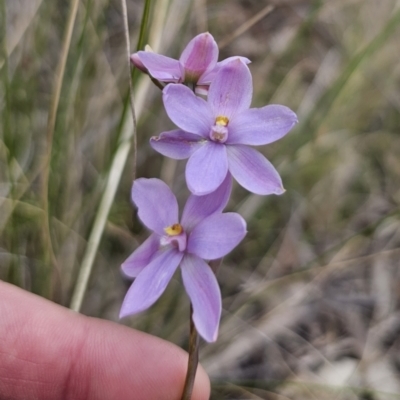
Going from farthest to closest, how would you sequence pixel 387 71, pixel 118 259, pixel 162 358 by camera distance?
pixel 387 71 → pixel 118 259 → pixel 162 358

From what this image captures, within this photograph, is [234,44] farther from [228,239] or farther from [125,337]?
[228,239]

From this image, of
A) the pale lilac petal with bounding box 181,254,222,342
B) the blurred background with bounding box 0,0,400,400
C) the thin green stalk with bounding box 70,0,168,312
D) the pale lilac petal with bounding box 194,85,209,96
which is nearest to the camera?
the pale lilac petal with bounding box 181,254,222,342

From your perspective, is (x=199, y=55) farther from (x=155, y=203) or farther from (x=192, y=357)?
(x=192, y=357)

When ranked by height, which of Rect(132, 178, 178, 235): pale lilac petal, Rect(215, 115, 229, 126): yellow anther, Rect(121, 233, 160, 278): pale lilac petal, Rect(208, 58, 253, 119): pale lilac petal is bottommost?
Rect(121, 233, 160, 278): pale lilac petal

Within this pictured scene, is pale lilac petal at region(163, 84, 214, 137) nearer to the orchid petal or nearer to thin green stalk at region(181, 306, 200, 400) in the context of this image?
the orchid petal

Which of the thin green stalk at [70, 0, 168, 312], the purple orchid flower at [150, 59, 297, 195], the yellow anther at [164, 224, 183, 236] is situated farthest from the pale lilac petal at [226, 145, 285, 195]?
the thin green stalk at [70, 0, 168, 312]

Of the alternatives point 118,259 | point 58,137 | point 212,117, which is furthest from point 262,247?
point 212,117

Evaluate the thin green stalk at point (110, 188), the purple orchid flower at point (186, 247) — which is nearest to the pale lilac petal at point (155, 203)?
the purple orchid flower at point (186, 247)

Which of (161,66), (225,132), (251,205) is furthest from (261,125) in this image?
(251,205)

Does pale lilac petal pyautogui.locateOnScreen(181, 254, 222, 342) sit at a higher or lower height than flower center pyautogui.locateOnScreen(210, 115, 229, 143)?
lower
